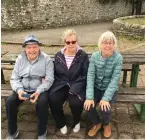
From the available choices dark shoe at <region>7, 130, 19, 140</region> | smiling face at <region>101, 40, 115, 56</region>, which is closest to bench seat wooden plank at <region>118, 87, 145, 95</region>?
smiling face at <region>101, 40, 115, 56</region>

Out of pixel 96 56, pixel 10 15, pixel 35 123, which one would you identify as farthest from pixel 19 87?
pixel 10 15

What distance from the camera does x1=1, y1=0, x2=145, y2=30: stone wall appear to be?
14945mm

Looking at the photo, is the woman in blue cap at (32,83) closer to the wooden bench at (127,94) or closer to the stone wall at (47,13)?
the wooden bench at (127,94)

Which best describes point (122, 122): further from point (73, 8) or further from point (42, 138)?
point (73, 8)

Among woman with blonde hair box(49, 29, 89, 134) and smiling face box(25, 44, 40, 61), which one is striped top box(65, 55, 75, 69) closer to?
woman with blonde hair box(49, 29, 89, 134)

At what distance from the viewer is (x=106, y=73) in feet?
11.5

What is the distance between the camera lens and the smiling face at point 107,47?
336 centimetres

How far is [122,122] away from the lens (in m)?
3.94

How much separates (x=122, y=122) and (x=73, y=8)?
528 inches

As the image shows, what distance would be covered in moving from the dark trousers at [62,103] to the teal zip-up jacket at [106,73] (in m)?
0.17

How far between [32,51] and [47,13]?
1262cm

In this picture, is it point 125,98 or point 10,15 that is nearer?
point 125,98

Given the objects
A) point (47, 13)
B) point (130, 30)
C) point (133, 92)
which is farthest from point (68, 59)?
point (47, 13)

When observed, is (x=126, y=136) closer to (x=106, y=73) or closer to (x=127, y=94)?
(x=127, y=94)
